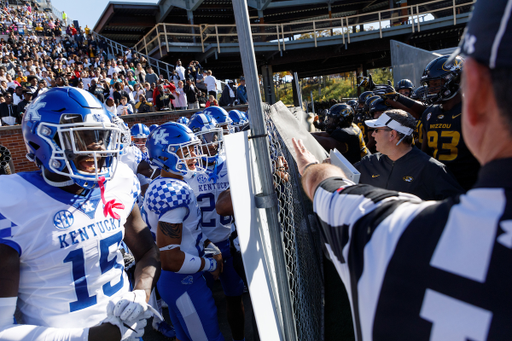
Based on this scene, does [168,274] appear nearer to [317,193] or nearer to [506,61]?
[317,193]

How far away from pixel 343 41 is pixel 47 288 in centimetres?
2345

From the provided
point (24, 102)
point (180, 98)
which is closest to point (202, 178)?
point (24, 102)

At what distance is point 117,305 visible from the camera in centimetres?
161

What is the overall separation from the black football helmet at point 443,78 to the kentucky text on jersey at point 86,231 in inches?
124

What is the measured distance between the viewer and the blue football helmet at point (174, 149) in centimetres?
313

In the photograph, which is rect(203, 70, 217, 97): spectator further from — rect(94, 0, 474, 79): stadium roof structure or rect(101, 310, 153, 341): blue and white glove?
rect(101, 310, 153, 341): blue and white glove

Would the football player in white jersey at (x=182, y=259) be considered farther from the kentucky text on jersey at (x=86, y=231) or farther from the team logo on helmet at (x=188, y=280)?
the kentucky text on jersey at (x=86, y=231)

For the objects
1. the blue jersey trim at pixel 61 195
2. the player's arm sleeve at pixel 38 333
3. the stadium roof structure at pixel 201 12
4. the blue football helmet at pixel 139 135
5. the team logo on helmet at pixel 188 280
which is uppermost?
the stadium roof structure at pixel 201 12

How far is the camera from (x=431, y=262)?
77cm

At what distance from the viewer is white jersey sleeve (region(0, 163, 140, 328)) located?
1546 mm

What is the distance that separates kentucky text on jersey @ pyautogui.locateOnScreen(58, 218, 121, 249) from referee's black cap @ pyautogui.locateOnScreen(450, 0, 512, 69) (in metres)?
1.80

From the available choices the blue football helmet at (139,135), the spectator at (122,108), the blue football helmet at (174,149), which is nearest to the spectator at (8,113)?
the spectator at (122,108)

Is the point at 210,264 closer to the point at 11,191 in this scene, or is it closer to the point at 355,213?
the point at 11,191

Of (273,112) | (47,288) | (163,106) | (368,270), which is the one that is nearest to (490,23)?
(368,270)
